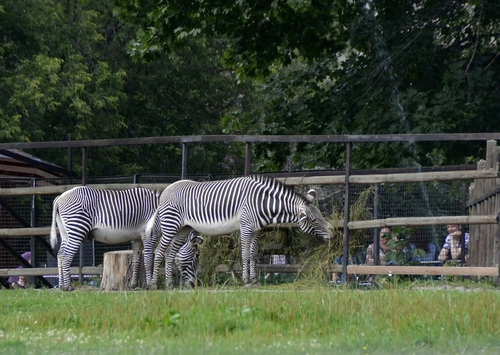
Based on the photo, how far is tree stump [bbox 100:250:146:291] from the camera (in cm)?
1583

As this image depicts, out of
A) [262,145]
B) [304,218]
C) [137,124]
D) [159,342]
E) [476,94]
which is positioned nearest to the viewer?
[159,342]

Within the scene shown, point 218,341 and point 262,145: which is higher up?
point 262,145

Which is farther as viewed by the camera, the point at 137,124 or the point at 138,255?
the point at 137,124

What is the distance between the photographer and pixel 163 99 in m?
38.7

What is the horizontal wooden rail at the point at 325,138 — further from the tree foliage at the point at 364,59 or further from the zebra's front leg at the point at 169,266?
the tree foliage at the point at 364,59

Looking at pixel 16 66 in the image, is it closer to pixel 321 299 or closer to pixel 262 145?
pixel 262 145

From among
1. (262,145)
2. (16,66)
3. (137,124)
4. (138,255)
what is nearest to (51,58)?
(16,66)

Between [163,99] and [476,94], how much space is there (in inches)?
776

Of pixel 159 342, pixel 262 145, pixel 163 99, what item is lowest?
pixel 159 342

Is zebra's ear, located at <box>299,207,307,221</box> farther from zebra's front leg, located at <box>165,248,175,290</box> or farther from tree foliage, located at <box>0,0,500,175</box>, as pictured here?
tree foliage, located at <box>0,0,500,175</box>

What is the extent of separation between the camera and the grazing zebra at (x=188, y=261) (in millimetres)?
16109

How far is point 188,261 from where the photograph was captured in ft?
53.0

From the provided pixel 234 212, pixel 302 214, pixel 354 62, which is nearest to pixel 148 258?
Result: pixel 234 212

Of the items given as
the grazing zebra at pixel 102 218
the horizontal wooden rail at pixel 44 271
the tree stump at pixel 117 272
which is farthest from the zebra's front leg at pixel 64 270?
the horizontal wooden rail at pixel 44 271
